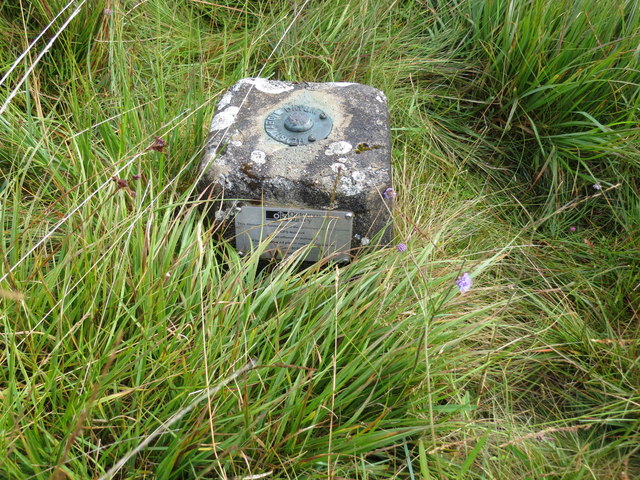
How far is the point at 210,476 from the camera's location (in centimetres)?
141

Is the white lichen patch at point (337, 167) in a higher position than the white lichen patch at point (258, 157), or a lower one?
higher

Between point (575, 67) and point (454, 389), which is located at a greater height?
point (575, 67)

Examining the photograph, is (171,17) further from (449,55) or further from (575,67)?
(575,67)

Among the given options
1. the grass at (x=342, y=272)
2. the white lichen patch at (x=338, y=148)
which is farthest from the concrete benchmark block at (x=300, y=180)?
A: the grass at (x=342, y=272)

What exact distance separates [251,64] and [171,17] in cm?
47

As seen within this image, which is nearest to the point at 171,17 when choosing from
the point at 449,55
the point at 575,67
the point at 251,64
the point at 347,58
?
the point at 251,64

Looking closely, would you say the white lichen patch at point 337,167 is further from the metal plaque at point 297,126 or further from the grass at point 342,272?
the grass at point 342,272

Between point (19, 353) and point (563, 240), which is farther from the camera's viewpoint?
point (563, 240)

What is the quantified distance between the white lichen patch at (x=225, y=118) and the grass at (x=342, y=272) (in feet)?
0.35

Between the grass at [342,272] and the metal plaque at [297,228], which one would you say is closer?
the grass at [342,272]

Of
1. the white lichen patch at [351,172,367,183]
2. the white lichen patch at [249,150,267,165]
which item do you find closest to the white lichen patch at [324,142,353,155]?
the white lichen patch at [351,172,367,183]

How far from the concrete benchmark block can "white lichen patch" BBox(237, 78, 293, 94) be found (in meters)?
0.21

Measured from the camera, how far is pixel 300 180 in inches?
77.3

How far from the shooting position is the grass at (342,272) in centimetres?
138
